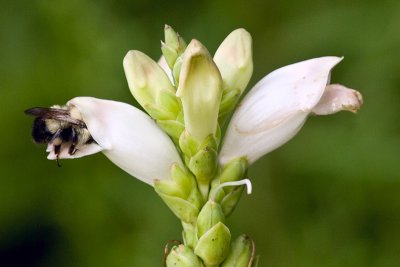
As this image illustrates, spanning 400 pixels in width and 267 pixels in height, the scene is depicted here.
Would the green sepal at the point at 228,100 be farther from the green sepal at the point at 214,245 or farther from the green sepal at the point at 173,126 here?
the green sepal at the point at 214,245

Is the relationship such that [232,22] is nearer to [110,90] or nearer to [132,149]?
[110,90]

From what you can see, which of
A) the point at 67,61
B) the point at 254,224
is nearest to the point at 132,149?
the point at 254,224

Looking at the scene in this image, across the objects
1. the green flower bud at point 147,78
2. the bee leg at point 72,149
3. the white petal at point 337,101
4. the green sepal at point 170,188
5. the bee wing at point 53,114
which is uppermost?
the green flower bud at point 147,78

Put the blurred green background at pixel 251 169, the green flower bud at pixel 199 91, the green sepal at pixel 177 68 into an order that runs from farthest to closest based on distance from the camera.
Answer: the blurred green background at pixel 251 169 → the green sepal at pixel 177 68 → the green flower bud at pixel 199 91

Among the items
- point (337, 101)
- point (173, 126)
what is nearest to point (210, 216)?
point (173, 126)

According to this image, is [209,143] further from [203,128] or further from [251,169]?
[251,169]

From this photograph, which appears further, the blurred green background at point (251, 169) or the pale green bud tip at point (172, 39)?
the blurred green background at point (251, 169)

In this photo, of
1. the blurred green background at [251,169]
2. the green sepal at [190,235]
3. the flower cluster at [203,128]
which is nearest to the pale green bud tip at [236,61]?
the flower cluster at [203,128]
